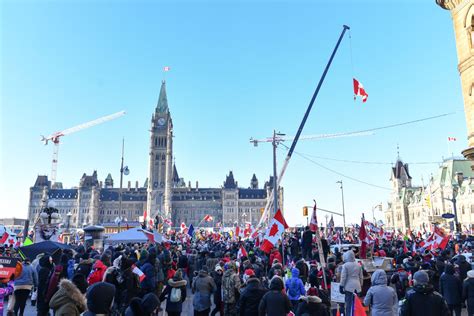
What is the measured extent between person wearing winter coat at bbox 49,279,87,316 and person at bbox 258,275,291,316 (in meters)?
3.28

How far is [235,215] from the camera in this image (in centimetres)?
16388

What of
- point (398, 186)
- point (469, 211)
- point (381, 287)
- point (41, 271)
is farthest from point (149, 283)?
point (398, 186)

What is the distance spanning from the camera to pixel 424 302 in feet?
19.8

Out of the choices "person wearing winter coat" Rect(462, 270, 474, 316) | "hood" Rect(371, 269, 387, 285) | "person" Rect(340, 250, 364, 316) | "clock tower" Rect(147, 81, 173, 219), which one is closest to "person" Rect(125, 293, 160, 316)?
"hood" Rect(371, 269, 387, 285)

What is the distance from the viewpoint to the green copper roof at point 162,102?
590 feet

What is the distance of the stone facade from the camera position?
657 inches

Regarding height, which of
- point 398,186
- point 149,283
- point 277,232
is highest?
point 398,186

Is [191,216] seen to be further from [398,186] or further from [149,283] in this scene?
[149,283]

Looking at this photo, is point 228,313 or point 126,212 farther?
point 126,212

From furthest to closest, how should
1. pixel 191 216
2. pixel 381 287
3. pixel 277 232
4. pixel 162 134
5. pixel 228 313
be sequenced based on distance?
pixel 162 134
pixel 191 216
pixel 277 232
pixel 228 313
pixel 381 287

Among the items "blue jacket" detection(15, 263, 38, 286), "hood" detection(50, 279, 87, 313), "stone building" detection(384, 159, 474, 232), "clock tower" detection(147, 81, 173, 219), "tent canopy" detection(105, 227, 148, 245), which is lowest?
"blue jacket" detection(15, 263, 38, 286)

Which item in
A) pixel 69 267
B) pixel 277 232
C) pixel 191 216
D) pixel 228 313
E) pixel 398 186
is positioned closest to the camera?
pixel 228 313

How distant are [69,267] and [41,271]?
240 centimetres

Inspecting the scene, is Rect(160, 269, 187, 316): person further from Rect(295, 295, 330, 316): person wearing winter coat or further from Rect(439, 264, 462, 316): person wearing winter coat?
Rect(439, 264, 462, 316): person wearing winter coat
